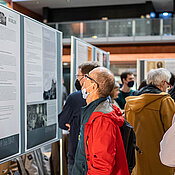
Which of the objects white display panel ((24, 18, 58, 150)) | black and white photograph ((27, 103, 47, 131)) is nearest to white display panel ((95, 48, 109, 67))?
white display panel ((24, 18, 58, 150))

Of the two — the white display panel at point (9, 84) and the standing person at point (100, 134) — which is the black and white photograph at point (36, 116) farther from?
the standing person at point (100, 134)

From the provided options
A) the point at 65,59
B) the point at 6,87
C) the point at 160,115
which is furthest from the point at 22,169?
the point at 65,59

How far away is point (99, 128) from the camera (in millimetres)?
2039

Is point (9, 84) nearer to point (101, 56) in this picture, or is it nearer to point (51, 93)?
point (51, 93)

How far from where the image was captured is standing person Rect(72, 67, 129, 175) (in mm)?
2012

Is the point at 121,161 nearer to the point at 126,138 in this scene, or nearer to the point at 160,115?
the point at 126,138

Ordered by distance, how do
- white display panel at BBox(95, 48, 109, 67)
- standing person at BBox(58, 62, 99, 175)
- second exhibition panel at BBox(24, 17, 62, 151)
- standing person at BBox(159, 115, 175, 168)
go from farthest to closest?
white display panel at BBox(95, 48, 109, 67) → standing person at BBox(58, 62, 99, 175) → second exhibition panel at BBox(24, 17, 62, 151) → standing person at BBox(159, 115, 175, 168)

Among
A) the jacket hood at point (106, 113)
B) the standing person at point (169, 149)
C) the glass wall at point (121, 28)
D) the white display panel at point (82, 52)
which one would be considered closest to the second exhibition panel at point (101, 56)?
the white display panel at point (82, 52)

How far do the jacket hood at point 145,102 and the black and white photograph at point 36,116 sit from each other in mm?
1038

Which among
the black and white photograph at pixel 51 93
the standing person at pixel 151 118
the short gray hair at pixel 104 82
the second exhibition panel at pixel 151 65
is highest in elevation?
the second exhibition panel at pixel 151 65

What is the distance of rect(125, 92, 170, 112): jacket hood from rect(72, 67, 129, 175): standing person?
4.04 feet

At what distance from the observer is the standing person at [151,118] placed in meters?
3.40

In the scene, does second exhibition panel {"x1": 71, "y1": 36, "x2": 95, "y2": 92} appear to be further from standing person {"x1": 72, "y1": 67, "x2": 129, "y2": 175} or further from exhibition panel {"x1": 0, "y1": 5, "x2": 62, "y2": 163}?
standing person {"x1": 72, "y1": 67, "x2": 129, "y2": 175}

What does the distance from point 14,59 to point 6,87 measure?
0.99 feet
